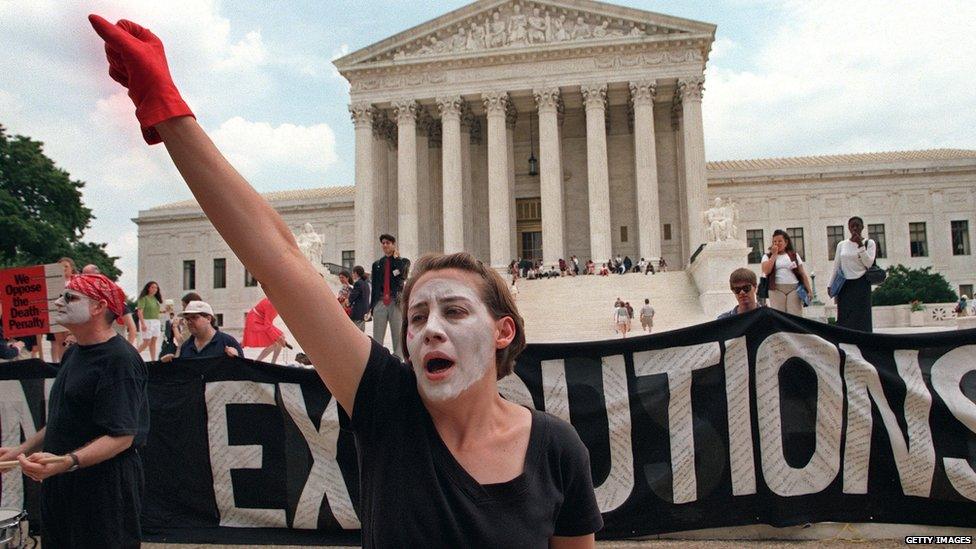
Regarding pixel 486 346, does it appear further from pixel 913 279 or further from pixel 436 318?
pixel 913 279

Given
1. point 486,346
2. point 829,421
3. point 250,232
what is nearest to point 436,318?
point 486,346

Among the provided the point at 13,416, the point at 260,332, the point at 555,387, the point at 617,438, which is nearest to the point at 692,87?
the point at 260,332

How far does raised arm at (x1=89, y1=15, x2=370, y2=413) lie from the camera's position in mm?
1582

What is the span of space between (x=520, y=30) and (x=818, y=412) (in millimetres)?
38572

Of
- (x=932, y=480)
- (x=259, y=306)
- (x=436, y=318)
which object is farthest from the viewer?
(x=259, y=306)

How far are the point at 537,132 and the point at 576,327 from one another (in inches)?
847

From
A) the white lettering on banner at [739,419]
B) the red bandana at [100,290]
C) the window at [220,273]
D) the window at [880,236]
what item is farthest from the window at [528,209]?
the red bandana at [100,290]

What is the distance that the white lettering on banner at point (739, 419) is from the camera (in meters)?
4.80

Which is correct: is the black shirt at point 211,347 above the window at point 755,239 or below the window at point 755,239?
below

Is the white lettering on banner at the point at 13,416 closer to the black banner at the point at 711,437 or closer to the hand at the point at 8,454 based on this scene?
the black banner at the point at 711,437

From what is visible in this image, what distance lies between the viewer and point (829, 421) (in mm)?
4832

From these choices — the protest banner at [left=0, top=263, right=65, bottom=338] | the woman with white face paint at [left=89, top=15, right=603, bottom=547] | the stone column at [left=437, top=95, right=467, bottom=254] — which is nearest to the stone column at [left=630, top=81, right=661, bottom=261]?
the stone column at [left=437, top=95, right=467, bottom=254]

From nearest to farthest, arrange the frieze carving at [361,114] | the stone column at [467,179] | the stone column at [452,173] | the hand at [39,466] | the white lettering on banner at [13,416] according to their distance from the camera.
A: the hand at [39,466] < the white lettering on banner at [13,416] < the stone column at [452,173] < the frieze carving at [361,114] < the stone column at [467,179]

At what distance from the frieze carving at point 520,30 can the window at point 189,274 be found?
932 inches
